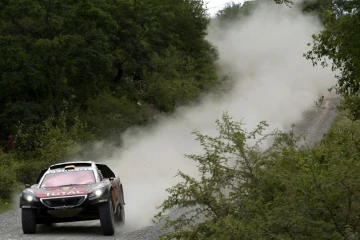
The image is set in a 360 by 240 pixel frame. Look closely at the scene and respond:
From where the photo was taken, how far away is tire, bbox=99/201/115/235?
16.1 metres

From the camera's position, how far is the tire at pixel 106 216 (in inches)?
635

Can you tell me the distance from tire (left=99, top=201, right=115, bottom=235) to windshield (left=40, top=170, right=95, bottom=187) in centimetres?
110

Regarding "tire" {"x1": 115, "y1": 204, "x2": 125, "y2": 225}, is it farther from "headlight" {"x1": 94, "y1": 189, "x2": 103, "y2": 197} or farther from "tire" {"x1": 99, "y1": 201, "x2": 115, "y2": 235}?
"headlight" {"x1": 94, "y1": 189, "x2": 103, "y2": 197}

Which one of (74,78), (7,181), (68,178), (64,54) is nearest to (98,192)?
(68,178)

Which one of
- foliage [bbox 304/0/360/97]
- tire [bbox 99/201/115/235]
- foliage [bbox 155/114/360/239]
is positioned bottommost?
foliage [bbox 155/114/360/239]

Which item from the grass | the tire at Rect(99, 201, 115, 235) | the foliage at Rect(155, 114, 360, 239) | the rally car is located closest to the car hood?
the rally car

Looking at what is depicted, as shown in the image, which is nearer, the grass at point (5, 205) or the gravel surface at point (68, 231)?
the gravel surface at point (68, 231)

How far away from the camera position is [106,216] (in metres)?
16.2

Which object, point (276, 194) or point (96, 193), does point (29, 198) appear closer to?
point (96, 193)

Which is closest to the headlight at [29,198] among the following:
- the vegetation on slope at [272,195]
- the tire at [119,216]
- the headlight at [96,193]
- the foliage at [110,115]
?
the headlight at [96,193]

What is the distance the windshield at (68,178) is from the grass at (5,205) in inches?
293

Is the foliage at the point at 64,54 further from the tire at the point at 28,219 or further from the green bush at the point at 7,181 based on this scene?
the tire at the point at 28,219

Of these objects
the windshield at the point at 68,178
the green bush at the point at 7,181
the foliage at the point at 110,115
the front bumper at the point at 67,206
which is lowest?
the front bumper at the point at 67,206

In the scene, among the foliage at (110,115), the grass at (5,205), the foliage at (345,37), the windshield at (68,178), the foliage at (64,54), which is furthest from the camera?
the foliage at (110,115)
